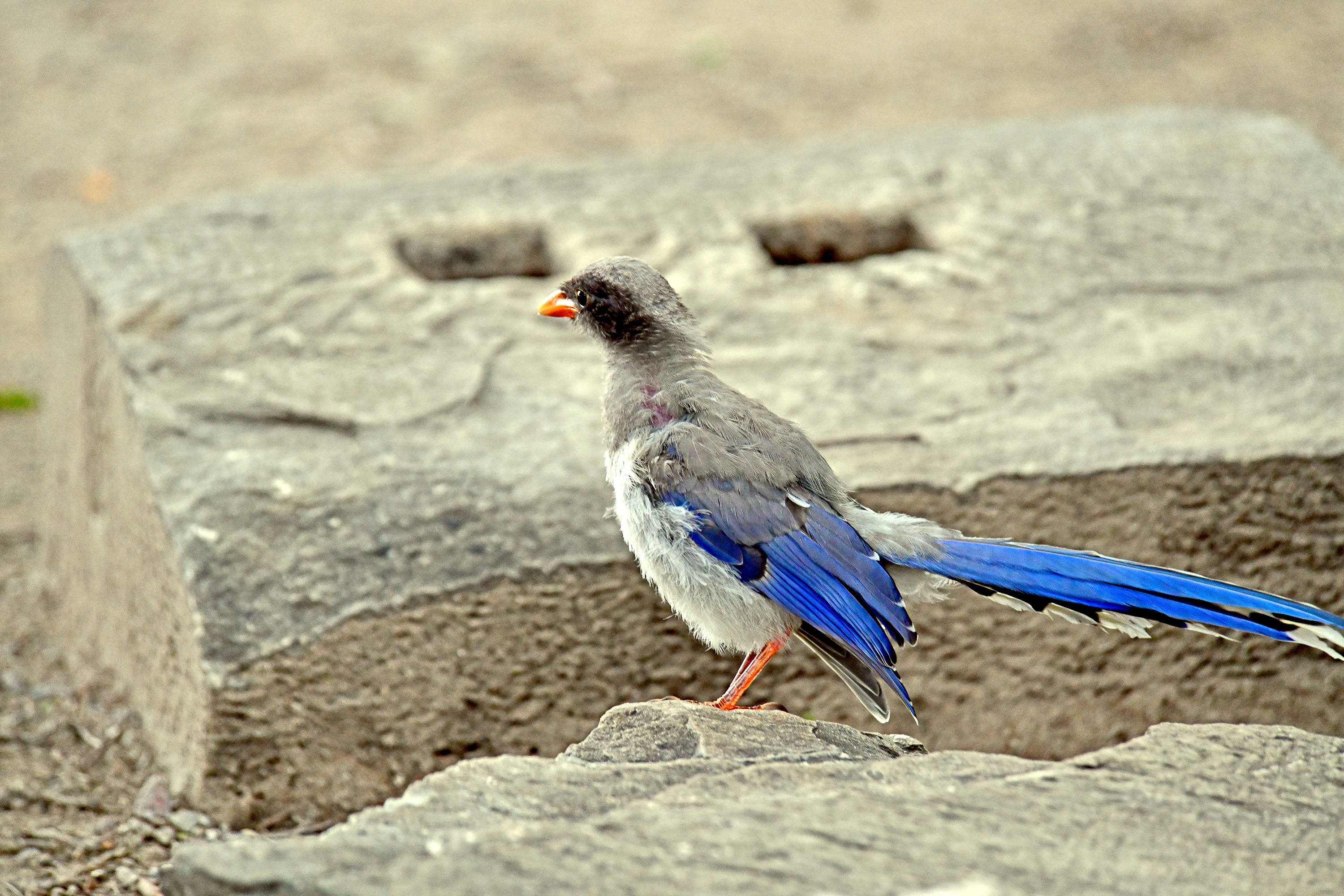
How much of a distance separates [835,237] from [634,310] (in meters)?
2.06

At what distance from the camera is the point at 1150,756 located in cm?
273

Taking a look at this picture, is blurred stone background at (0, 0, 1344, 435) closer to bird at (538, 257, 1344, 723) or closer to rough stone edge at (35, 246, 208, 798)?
rough stone edge at (35, 246, 208, 798)

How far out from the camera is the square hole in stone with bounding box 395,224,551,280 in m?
5.40

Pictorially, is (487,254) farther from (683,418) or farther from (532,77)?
(532,77)

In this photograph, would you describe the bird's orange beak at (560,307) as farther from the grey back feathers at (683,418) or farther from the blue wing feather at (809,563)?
the blue wing feather at (809,563)

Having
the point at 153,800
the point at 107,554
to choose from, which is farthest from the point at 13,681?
the point at 153,800

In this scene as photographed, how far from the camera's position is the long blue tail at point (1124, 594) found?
273cm

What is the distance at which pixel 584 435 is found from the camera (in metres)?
4.19

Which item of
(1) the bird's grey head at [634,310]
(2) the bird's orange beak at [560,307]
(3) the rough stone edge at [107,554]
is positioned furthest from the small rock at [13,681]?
(1) the bird's grey head at [634,310]

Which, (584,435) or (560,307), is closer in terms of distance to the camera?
(560,307)

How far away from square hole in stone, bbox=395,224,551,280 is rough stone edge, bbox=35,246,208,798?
51.3 inches

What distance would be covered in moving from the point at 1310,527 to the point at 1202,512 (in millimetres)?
323

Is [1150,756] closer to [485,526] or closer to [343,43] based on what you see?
[485,526]

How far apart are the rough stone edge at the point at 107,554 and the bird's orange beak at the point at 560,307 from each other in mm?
1255
